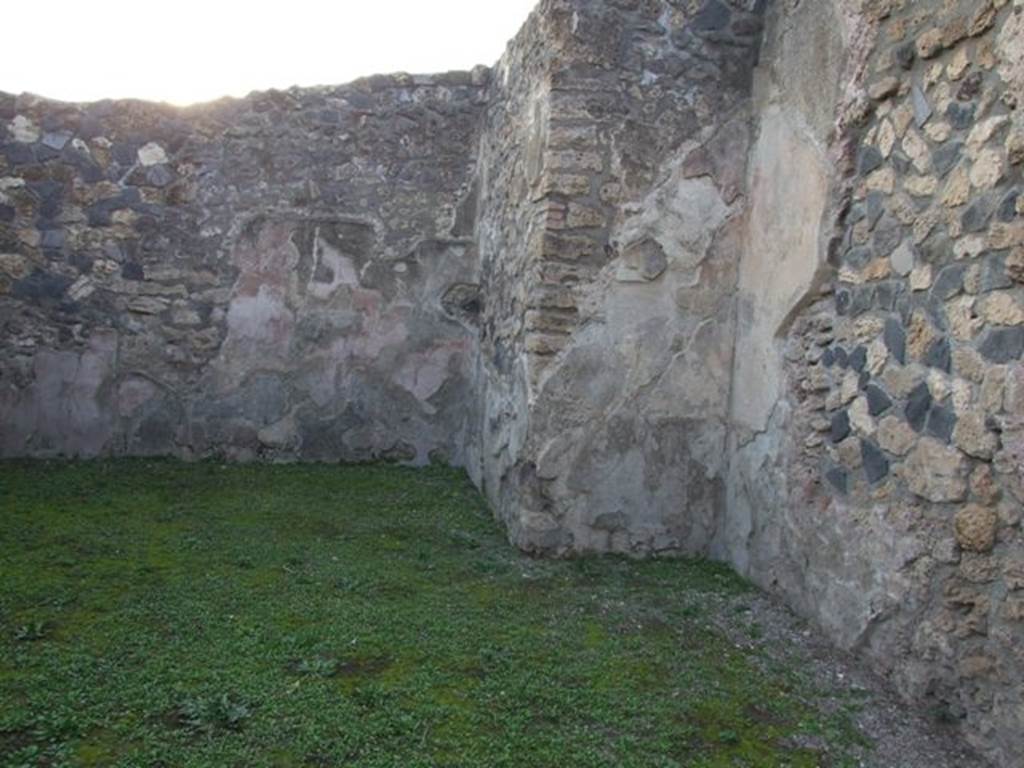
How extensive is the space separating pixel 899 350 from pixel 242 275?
3644 mm

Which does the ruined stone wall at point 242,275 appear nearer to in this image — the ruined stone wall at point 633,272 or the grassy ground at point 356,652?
the grassy ground at point 356,652

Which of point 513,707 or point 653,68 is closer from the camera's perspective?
point 513,707

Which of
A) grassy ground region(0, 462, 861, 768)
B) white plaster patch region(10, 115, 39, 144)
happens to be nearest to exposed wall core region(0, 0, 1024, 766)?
white plaster patch region(10, 115, 39, 144)

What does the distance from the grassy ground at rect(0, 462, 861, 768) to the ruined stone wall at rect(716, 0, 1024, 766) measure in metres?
0.35

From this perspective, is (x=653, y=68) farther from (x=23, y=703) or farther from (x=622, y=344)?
(x=23, y=703)

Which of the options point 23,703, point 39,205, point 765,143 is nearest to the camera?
point 23,703

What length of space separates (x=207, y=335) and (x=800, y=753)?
3.91 metres

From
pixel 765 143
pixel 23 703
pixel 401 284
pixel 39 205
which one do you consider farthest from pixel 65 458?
pixel 765 143

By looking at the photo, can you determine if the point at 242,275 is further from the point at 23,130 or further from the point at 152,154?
the point at 23,130

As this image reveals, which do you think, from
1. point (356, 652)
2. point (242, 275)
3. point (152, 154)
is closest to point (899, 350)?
point (356, 652)

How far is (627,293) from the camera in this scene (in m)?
3.87

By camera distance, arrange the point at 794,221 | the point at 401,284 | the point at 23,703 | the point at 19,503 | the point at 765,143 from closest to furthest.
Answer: the point at 23,703 → the point at 794,221 → the point at 765,143 → the point at 19,503 → the point at 401,284

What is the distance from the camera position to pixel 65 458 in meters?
4.96

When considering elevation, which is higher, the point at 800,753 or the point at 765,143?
the point at 765,143
